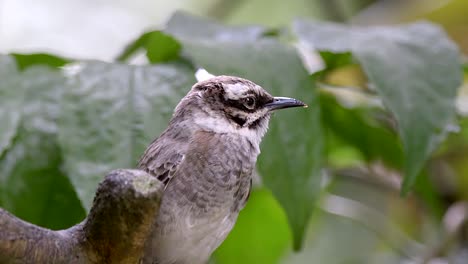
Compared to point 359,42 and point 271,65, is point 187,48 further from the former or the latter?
point 359,42

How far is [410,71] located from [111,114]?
0.68 metres

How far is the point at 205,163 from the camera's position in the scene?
4.25 feet

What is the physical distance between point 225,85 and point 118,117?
0.27m

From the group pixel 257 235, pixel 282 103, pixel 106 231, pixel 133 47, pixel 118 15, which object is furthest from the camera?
pixel 118 15

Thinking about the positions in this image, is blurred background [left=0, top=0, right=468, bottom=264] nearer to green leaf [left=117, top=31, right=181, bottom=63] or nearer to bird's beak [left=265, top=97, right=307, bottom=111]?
green leaf [left=117, top=31, right=181, bottom=63]

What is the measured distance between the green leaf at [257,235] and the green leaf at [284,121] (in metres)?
0.53

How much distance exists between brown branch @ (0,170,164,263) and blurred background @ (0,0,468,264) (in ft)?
3.02

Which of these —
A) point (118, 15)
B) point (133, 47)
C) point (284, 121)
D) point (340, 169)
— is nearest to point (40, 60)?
point (133, 47)

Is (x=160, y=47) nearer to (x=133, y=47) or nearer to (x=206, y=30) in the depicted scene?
(x=133, y=47)

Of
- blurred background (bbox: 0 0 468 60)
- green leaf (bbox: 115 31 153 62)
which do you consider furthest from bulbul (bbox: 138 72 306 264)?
blurred background (bbox: 0 0 468 60)

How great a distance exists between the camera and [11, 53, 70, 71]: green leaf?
5.92 feet

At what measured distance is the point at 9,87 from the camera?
1574 mm

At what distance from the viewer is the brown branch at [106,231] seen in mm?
935

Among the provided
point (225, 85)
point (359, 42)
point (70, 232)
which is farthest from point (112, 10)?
point (70, 232)
